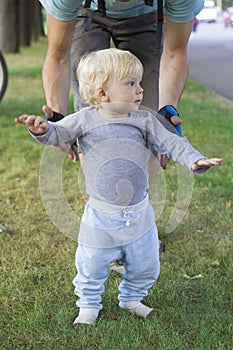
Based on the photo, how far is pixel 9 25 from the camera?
17469 mm

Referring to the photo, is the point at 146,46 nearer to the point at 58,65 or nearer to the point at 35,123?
the point at 58,65

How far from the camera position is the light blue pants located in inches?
116

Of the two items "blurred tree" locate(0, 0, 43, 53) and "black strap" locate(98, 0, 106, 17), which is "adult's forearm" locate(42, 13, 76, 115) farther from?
"blurred tree" locate(0, 0, 43, 53)

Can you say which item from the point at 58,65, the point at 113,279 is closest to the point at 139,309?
the point at 113,279

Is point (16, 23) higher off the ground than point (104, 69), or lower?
lower

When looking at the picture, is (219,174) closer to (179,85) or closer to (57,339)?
(179,85)

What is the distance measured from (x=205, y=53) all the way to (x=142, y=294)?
17411 mm

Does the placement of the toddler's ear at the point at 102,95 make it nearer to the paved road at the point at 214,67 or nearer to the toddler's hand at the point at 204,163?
the toddler's hand at the point at 204,163

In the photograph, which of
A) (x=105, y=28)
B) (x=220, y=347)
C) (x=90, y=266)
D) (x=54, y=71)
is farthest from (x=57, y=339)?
(x=105, y=28)

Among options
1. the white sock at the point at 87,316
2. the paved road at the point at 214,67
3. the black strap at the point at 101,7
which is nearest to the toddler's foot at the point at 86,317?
the white sock at the point at 87,316

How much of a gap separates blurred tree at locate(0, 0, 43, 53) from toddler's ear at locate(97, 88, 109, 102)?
1480 centimetres

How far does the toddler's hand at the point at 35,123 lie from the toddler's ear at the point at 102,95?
28 cm

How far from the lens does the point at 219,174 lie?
18.6ft

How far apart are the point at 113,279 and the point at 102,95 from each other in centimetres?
120
